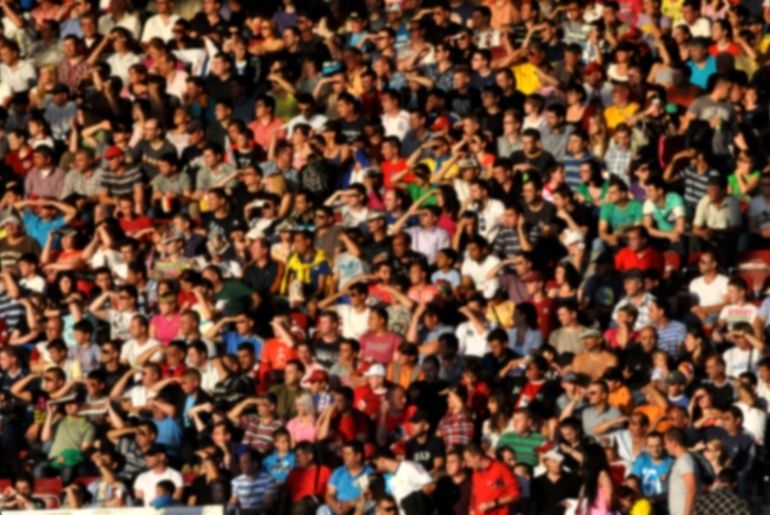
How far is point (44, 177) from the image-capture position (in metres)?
33.1

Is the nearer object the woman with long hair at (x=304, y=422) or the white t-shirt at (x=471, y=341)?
the woman with long hair at (x=304, y=422)

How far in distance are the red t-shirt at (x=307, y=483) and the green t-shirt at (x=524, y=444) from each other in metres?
1.74

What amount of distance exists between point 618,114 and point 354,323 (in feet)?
14.0

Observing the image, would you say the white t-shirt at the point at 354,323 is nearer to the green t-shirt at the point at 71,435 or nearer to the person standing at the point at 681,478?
the green t-shirt at the point at 71,435

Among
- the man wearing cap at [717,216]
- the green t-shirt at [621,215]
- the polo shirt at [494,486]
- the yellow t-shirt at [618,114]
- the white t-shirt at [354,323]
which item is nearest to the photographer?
the polo shirt at [494,486]

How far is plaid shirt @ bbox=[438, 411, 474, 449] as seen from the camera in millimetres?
27234

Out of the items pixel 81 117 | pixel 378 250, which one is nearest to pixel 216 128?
pixel 81 117

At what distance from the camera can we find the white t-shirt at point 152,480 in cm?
2745

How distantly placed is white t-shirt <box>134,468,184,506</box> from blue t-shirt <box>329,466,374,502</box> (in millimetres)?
1580

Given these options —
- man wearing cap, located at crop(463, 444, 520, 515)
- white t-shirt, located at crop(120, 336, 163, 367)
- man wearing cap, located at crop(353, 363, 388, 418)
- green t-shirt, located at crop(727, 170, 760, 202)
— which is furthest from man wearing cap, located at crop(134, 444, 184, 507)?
green t-shirt, located at crop(727, 170, 760, 202)

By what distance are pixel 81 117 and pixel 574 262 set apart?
24.3 ft

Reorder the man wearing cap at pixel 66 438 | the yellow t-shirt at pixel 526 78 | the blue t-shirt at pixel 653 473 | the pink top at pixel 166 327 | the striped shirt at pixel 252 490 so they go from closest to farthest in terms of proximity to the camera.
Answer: the blue t-shirt at pixel 653 473, the striped shirt at pixel 252 490, the man wearing cap at pixel 66 438, the pink top at pixel 166 327, the yellow t-shirt at pixel 526 78

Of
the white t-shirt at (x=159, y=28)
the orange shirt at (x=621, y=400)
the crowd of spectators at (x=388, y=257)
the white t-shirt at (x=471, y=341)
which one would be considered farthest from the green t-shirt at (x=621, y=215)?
the white t-shirt at (x=159, y=28)

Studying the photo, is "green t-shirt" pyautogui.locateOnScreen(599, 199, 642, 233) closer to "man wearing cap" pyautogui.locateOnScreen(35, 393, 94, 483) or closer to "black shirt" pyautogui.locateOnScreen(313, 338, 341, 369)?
"black shirt" pyautogui.locateOnScreen(313, 338, 341, 369)
